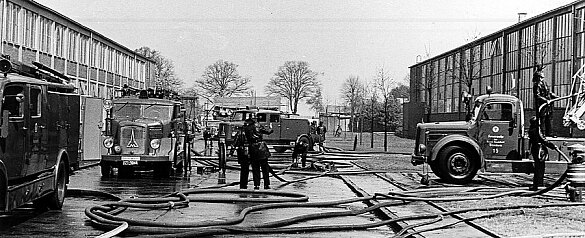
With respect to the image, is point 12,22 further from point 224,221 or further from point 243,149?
point 224,221

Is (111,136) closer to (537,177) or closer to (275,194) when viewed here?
(275,194)

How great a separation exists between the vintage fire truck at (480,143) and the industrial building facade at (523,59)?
798 centimetres

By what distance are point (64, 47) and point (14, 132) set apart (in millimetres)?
39419

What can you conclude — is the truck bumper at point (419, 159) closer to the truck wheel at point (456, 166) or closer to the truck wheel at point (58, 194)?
the truck wheel at point (456, 166)

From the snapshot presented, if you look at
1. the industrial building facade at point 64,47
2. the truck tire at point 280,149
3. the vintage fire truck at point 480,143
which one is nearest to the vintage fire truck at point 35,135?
the vintage fire truck at point 480,143

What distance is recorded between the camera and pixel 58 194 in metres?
14.1

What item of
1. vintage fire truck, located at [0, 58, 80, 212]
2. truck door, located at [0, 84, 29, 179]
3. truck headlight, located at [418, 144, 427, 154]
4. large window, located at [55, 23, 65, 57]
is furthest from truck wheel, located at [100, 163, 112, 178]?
large window, located at [55, 23, 65, 57]

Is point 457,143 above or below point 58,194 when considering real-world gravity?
above

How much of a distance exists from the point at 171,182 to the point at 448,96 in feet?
178

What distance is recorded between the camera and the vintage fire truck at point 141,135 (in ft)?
72.3

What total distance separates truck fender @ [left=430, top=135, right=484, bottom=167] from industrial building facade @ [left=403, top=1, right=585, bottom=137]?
28.6ft

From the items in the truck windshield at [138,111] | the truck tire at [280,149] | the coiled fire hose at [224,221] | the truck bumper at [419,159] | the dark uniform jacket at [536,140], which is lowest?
the coiled fire hose at [224,221]

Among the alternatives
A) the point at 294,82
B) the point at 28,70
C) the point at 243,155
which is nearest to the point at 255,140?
the point at 243,155

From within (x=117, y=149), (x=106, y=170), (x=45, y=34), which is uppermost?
(x=45, y=34)
